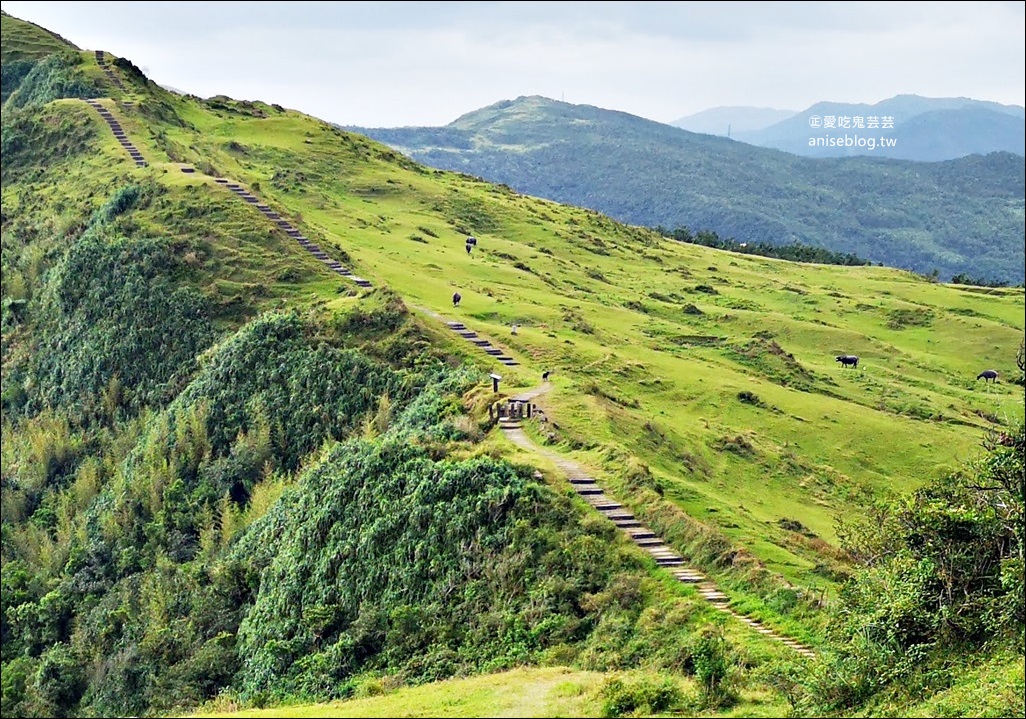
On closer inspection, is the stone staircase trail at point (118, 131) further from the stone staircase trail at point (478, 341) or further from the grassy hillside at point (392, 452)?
the stone staircase trail at point (478, 341)

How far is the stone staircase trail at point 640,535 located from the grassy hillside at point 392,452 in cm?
32

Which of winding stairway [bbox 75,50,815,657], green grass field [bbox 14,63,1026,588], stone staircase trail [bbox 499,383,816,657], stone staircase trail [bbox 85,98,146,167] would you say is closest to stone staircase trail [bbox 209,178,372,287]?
green grass field [bbox 14,63,1026,588]

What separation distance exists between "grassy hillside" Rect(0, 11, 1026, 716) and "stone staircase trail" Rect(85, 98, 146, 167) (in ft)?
2.96

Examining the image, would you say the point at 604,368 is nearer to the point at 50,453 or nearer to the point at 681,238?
the point at 50,453

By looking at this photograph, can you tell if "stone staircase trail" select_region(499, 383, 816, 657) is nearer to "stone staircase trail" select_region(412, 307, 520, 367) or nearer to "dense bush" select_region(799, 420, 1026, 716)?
"dense bush" select_region(799, 420, 1026, 716)

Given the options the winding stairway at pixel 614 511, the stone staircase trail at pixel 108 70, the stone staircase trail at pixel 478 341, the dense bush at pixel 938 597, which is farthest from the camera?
the stone staircase trail at pixel 108 70

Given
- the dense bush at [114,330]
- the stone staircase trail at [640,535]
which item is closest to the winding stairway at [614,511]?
the stone staircase trail at [640,535]

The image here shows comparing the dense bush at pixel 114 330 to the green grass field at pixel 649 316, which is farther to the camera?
the dense bush at pixel 114 330

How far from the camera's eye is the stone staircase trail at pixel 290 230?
182ft

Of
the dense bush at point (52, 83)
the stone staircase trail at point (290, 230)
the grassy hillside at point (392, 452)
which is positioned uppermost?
the dense bush at point (52, 83)

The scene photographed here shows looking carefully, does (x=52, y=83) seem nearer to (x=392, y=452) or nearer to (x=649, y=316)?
(x=649, y=316)

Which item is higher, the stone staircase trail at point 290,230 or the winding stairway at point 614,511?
the stone staircase trail at point 290,230

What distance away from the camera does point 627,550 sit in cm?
2561

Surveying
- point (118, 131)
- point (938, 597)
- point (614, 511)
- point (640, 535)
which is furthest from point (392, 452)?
point (118, 131)
